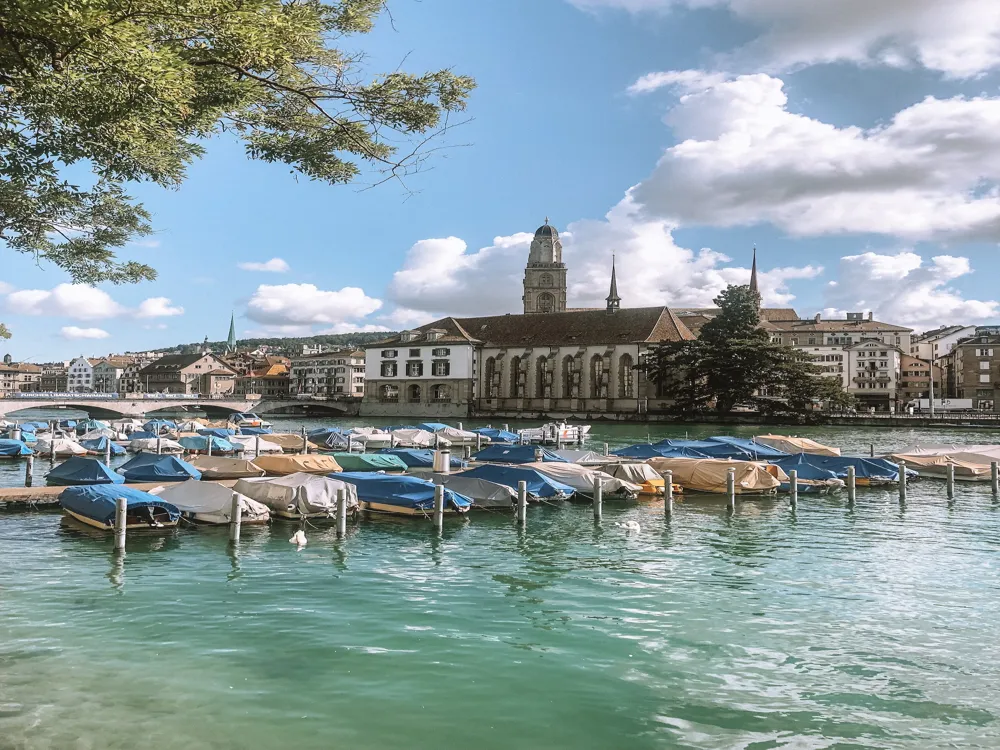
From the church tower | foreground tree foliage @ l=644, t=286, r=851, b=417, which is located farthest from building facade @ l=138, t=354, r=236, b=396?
foreground tree foliage @ l=644, t=286, r=851, b=417

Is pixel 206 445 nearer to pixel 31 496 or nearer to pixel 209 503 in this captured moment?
pixel 31 496

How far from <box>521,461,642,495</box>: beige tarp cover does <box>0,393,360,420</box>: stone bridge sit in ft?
232

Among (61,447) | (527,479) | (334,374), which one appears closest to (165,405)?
(61,447)

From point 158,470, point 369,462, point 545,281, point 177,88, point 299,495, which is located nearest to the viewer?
point 177,88

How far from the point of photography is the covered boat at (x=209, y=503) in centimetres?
2344

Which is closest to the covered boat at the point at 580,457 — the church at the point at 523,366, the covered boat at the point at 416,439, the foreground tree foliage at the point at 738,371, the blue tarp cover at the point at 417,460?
the blue tarp cover at the point at 417,460

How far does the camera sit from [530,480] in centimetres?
2931

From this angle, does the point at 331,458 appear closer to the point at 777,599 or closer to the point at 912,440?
the point at 777,599

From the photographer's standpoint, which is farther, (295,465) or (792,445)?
(792,445)

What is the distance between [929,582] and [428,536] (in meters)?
13.0

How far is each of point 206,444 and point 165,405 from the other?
5601 cm

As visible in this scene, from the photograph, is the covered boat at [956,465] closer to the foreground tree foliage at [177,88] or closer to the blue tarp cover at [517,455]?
the blue tarp cover at [517,455]

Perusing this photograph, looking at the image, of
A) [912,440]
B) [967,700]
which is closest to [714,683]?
[967,700]

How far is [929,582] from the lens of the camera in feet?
58.4
